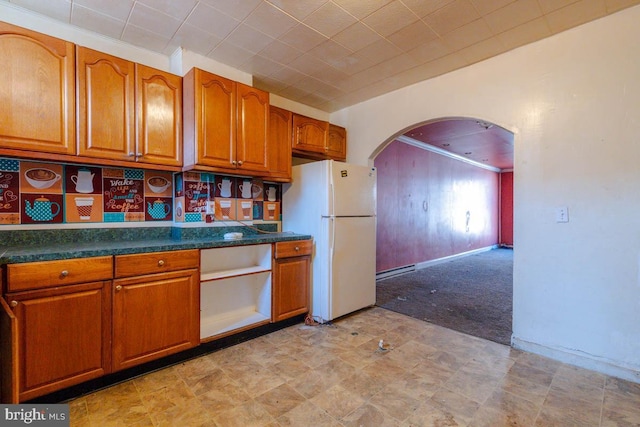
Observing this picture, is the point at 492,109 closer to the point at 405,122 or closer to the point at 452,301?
the point at 405,122

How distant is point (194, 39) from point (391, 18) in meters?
1.55

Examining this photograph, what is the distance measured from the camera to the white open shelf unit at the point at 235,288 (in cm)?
262

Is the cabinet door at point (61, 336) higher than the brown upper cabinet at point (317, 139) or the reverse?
the reverse

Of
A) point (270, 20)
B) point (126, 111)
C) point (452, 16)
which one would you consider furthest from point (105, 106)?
point (452, 16)

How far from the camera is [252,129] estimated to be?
8.85 ft

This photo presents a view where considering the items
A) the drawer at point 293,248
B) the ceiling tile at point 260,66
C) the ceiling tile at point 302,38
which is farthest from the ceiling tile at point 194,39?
the drawer at point 293,248

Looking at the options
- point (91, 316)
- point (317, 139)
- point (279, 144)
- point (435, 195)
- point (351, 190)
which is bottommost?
point (91, 316)

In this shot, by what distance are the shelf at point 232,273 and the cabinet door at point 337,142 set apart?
1672 mm

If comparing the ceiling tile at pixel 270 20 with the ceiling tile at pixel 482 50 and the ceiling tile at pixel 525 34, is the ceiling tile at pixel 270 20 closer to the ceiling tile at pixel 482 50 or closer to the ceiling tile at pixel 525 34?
the ceiling tile at pixel 482 50

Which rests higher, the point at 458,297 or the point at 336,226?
the point at 336,226

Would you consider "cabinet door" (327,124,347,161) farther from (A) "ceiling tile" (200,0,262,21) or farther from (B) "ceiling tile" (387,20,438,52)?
(A) "ceiling tile" (200,0,262,21)

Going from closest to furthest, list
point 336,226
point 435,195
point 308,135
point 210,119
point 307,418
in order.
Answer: point 307,418 < point 210,119 < point 336,226 < point 308,135 < point 435,195

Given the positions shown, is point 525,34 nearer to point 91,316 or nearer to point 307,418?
point 307,418

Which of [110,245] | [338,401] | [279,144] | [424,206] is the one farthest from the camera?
[424,206]
